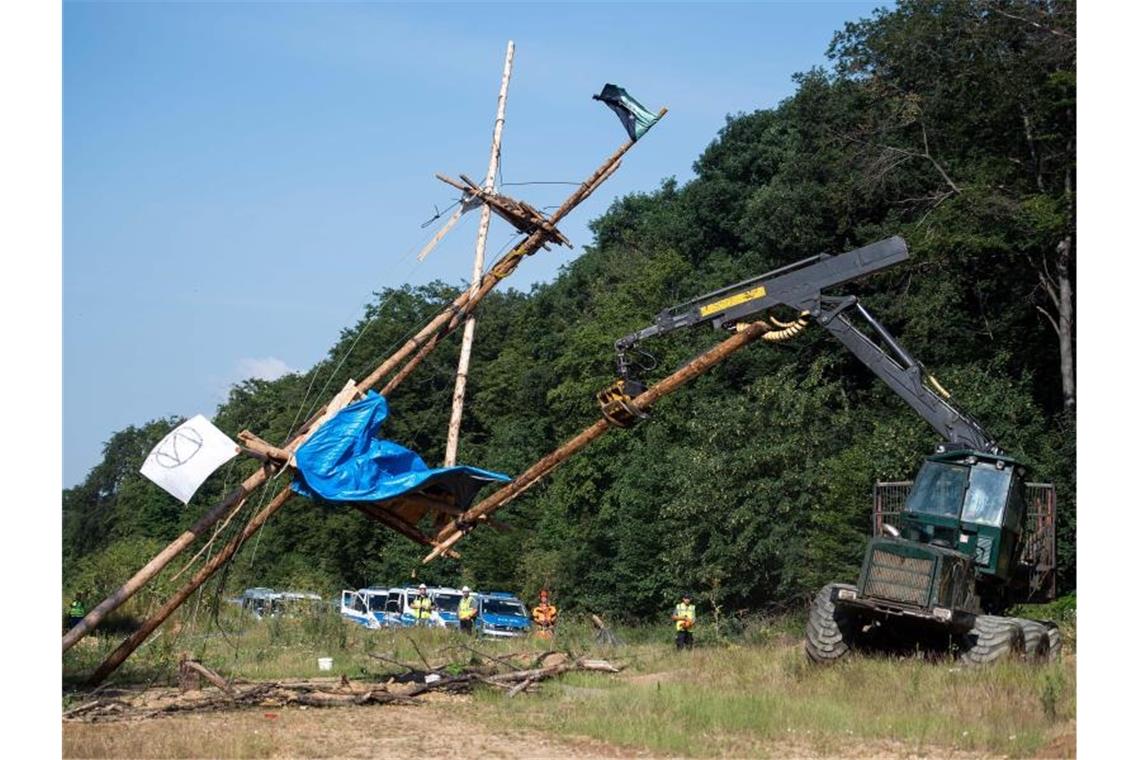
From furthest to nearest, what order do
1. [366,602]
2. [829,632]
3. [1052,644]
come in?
[366,602] → [1052,644] → [829,632]

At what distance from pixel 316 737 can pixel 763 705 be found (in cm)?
502

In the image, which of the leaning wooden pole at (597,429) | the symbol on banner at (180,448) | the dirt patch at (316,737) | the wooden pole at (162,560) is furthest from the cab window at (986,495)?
the symbol on banner at (180,448)

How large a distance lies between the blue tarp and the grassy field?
268 centimetres

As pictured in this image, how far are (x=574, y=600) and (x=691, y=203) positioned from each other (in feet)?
78.9

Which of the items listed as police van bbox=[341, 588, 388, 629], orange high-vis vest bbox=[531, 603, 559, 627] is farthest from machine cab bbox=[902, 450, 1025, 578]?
police van bbox=[341, 588, 388, 629]

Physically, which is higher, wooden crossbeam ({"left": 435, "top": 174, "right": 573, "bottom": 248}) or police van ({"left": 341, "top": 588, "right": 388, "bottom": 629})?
wooden crossbeam ({"left": 435, "top": 174, "right": 573, "bottom": 248})

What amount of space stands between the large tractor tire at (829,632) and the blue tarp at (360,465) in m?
5.12

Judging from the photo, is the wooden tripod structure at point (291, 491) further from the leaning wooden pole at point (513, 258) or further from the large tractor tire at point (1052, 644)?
the large tractor tire at point (1052, 644)

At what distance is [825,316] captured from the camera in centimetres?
1880

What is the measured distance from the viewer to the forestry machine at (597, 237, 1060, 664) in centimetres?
1789

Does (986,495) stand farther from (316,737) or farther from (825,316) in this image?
(316,737)

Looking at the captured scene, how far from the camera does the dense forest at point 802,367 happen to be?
3472 cm

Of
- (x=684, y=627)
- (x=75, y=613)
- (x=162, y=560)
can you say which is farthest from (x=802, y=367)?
(x=162, y=560)

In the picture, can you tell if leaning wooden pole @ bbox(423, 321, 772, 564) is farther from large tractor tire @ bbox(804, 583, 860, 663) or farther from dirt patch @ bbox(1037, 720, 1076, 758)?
dirt patch @ bbox(1037, 720, 1076, 758)
